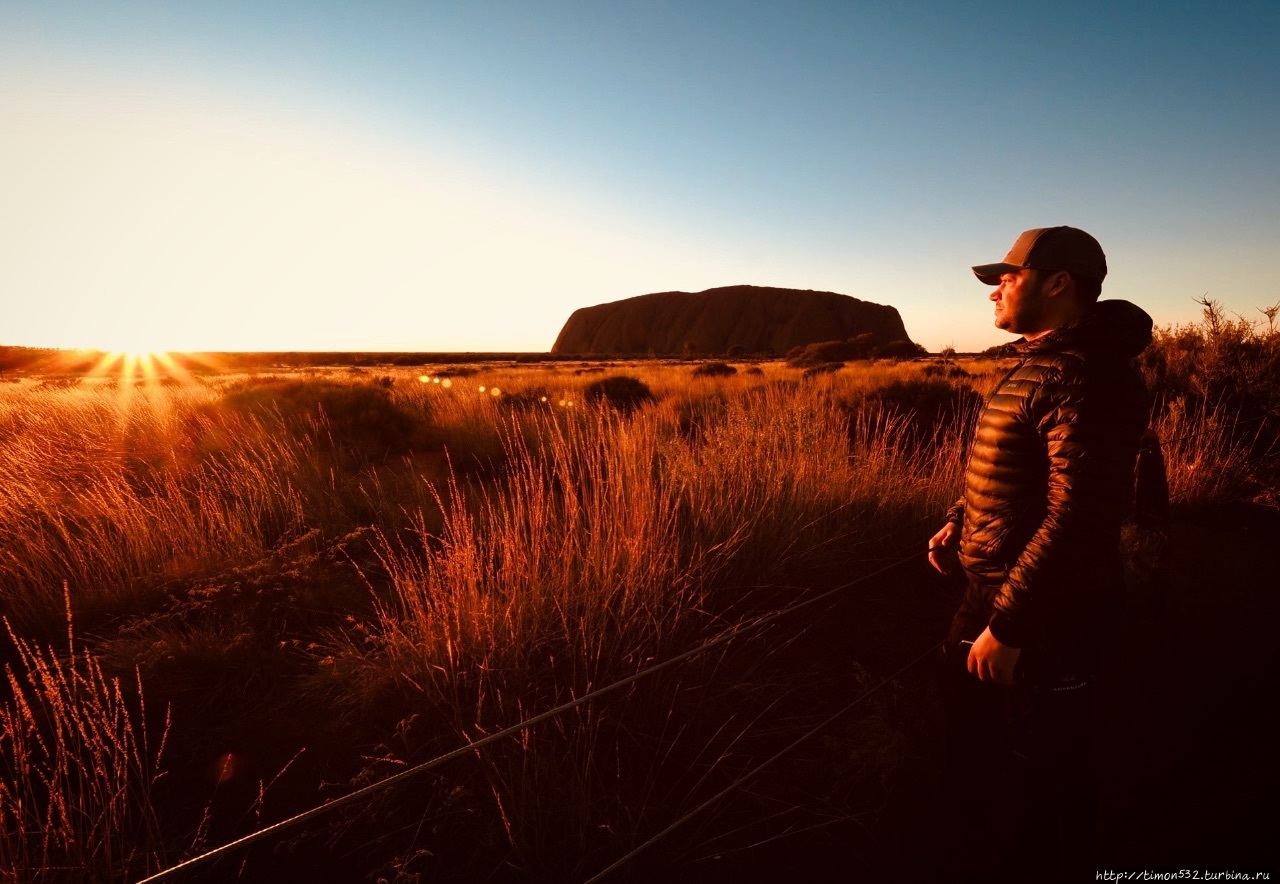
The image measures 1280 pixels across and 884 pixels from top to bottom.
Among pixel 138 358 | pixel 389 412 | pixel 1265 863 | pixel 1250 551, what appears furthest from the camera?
pixel 138 358

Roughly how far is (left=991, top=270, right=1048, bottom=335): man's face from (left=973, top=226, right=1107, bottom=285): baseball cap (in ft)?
0.14

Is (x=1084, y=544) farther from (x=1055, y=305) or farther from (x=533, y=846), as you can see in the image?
(x=533, y=846)

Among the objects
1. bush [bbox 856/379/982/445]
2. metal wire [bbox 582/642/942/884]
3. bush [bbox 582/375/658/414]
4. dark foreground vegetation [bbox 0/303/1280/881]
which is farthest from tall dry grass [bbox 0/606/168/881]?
bush [bbox 582/375/658/414]

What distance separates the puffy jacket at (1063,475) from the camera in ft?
4.23

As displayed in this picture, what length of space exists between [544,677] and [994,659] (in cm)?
169

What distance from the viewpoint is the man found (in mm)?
1300

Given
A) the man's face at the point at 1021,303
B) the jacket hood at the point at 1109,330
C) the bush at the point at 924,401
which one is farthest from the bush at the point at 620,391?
the jacket hood at the point at 1109,330

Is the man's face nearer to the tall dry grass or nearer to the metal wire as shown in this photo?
the metal wire

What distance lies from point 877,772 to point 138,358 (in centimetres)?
5825

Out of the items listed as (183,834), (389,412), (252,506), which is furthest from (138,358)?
(183,834)

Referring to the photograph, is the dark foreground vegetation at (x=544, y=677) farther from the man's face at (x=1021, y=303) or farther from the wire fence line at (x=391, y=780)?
the man's face at (x=1021, y=303)

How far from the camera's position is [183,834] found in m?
1.75

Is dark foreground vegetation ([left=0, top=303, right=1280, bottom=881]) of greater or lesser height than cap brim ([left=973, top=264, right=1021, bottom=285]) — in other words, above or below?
below

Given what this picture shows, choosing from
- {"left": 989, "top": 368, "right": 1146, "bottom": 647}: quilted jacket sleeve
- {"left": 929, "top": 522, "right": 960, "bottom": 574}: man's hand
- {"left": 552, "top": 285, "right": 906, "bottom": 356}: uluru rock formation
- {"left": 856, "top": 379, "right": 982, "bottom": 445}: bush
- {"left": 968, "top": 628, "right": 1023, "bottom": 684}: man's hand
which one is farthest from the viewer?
{"left": 552, "top": 285, "right": 906, "bottom": 356}: uluru rock formation
